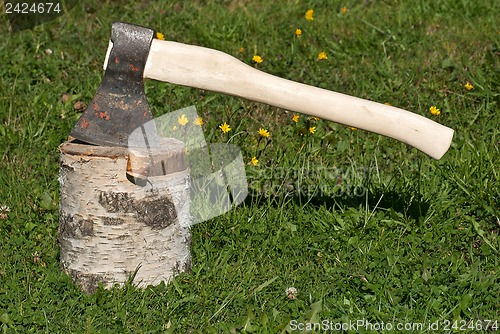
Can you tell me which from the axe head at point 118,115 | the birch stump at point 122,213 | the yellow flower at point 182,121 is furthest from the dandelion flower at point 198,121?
the axe head at point 118,115

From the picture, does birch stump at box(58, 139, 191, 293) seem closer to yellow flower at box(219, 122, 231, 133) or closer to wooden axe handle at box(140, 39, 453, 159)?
wooden axe handle at box(140, 39, 453, 159)

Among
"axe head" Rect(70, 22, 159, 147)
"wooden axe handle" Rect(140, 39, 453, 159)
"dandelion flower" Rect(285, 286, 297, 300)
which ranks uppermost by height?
"wooden axe handle" Rect(140, 39, 453, 159)

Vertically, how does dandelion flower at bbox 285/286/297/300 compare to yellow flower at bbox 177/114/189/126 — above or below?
below

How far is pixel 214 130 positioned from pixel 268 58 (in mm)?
1047

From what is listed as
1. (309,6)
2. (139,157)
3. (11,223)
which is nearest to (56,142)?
(11,223)

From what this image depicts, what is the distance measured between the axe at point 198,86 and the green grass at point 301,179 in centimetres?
69

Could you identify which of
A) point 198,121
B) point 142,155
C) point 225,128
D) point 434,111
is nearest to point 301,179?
point 225,128

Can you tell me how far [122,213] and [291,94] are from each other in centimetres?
95

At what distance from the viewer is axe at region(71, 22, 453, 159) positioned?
144 inches

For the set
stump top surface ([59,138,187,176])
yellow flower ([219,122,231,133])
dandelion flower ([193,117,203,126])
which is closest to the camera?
stump top surface ([59,138,187,176])

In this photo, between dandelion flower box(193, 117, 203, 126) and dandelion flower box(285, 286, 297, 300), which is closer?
dandelion flower box(285, 286, 297, 300)

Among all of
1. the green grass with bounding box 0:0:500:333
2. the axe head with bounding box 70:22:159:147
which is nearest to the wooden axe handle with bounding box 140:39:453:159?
the axe head with bounding box 70:22:159:147

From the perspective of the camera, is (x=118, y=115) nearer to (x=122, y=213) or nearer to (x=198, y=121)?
(x=122, y=213)

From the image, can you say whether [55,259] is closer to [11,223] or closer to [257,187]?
[11,223]
